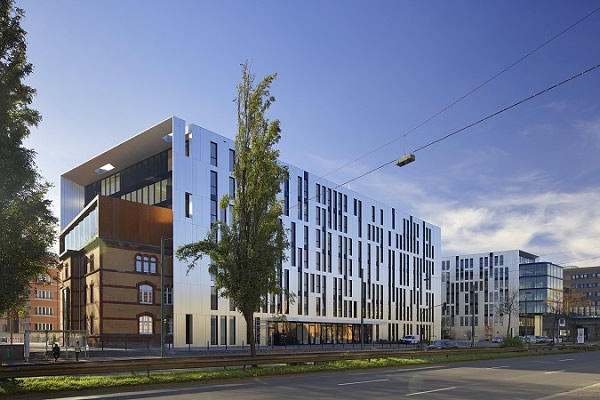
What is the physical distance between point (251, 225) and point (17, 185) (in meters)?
11.3

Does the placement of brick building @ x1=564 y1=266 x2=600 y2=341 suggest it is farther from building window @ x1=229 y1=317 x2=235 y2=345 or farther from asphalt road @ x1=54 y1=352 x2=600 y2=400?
asphalt road @ x1=54 y1=352 x2=600 y2=400

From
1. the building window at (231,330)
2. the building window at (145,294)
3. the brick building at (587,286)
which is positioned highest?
the building window at (145,294)

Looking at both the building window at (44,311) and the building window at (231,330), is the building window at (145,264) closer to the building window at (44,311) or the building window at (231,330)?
the building window at (231,330)

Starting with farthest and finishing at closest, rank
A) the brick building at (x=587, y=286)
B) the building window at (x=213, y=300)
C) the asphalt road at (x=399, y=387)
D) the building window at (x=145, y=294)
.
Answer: the brick building at (x=587, y=286), the building window at (x=213, y=300), the building window at (x=145, y=294), the asphalt road at (x=399, y=387)

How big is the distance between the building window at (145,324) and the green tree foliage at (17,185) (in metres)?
32.3

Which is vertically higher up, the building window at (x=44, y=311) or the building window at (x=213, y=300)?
the building window at (x=213, y=300)

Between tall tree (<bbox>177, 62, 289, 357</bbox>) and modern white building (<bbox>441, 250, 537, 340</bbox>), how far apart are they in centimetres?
9931

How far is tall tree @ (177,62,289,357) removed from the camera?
85.2 ft

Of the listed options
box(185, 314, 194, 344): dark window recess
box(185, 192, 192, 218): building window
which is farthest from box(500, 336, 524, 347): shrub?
box(185, 192, 192, 218): building window

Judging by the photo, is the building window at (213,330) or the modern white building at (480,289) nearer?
the building window at (213,330)

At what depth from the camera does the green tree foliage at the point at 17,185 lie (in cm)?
1797

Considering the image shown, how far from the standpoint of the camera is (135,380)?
1902 centimetres

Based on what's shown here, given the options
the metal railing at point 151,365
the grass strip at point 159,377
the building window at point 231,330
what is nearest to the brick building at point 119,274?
the building window at point 231,330

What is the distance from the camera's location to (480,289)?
405ft
